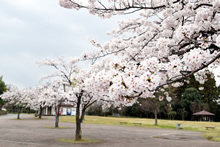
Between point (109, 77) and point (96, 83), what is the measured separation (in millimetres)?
270

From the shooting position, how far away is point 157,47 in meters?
4.88

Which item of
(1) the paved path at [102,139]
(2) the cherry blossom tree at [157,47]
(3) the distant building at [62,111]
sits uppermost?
(2) the cherry blossom tree at [157,47]

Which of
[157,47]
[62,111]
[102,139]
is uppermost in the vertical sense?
[157,47]

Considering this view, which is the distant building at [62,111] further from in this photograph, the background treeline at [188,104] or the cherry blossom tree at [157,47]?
the cherry blossom tree at [157,47]

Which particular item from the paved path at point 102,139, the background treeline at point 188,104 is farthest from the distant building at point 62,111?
the paved path at point 102,139

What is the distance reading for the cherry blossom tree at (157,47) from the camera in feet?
11.2

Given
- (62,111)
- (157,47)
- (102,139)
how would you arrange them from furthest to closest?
(62,111)
(102,139)
(157,47)

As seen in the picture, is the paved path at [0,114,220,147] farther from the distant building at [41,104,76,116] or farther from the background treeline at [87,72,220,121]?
the distant building at [41,104,76,116]

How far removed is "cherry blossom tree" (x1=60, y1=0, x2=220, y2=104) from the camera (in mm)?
3416

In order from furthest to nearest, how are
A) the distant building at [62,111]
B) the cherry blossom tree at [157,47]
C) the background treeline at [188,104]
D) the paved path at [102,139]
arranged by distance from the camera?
the distant building at [62,111]
the background treeline at [188,104]
the paved path at [102,139]
the cherry blossom tree at [157,47]

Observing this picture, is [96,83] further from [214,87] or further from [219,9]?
[214,87]

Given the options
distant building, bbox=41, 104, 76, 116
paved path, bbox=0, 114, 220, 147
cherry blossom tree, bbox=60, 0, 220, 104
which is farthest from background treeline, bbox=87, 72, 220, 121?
cherry blossom tree, bbox=60, 0, 220, 104

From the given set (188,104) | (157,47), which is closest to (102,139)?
(157,47)

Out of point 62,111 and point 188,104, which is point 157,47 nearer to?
point 188,104
